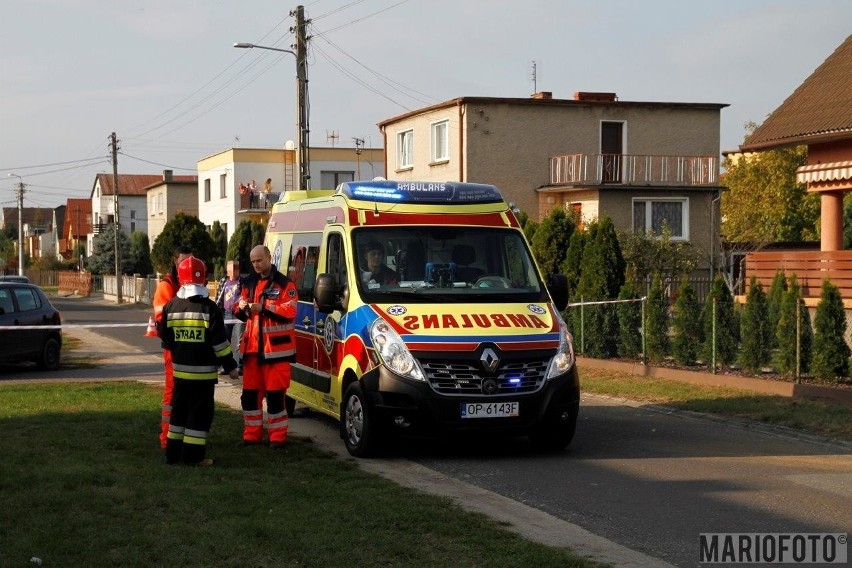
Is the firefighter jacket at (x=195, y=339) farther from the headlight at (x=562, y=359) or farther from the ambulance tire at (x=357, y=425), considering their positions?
the headlight at (x=562, y=359)

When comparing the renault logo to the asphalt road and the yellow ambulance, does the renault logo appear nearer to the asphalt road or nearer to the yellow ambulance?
the yellow ambulance

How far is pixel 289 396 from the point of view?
13.7 meters

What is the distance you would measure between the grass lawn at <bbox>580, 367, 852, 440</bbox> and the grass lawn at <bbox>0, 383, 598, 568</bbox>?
5.42 metres

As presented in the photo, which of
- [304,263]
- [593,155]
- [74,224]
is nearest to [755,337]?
[304,263]

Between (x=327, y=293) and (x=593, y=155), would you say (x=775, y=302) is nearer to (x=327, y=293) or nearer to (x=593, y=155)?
(x=327, y=293)

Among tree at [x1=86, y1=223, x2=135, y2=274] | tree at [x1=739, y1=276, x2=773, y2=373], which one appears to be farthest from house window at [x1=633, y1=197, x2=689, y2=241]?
tree at [x1=86, y1=223, x2=135, y2=274]

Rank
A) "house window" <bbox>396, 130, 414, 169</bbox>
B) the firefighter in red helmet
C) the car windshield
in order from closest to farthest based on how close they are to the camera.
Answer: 1. the firefighter in red helmet
2. the car windshield
3. "house window" <bbox>396, 130, 414, 169</bbox>

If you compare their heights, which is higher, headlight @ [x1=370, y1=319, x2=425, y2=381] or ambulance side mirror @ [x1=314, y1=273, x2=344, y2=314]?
ambulance side mirror @ [x1=314, y1=273, x2=344, y2=314]

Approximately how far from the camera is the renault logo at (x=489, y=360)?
10.5 metres

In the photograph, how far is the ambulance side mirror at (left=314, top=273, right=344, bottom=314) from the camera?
11.3m

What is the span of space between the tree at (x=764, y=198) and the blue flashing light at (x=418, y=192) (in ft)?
112

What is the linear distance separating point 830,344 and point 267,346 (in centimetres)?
817

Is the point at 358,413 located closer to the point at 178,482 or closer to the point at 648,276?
the point at 178,482

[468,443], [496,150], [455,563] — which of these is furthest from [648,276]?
[455,563]
